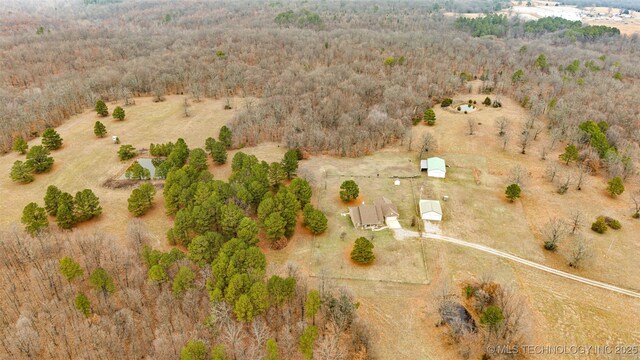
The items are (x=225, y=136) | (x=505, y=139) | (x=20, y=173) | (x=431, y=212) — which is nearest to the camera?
(x=431, y=212)

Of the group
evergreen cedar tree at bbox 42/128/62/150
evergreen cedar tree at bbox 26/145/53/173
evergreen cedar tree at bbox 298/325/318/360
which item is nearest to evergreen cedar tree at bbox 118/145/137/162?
evergreen cedar tree at bbox 26/145/53/173

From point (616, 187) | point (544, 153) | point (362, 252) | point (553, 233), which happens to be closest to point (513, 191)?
point (553, 233)

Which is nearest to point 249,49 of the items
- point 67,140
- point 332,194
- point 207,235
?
point 67,140

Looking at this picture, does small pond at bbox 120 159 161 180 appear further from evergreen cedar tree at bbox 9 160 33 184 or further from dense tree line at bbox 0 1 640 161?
dense tree line at bbox 0 1 640 161

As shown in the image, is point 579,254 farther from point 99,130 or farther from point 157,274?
point 99,130

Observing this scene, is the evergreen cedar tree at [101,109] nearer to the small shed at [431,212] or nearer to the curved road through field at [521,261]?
the curved road through field at [521,261]
